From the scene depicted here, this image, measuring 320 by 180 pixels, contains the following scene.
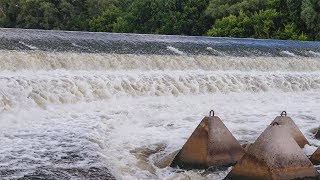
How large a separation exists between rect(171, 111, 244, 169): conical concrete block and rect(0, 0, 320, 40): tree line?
23176mm

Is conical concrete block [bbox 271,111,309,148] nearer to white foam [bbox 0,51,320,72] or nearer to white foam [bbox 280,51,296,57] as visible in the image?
white foam [bbox 0,51,320,72]

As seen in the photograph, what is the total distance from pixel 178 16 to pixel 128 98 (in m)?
24.0

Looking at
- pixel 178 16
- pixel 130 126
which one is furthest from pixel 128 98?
pixel 178 16

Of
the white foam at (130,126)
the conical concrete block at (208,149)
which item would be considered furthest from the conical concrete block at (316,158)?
the white foam at (130,126)

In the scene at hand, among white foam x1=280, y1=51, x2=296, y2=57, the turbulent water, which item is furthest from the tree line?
the turbulent water

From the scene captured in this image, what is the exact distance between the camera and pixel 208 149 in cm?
621

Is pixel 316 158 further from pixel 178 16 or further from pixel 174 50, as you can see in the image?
pixel 178 16

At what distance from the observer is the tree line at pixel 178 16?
29.8 metres

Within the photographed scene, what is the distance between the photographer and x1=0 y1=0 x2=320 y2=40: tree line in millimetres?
29844

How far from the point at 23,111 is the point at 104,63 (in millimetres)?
3775

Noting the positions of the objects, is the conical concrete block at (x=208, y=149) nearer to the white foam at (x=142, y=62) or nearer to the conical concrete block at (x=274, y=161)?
the conical concrete block at (x=274, y=161)

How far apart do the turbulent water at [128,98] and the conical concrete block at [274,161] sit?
0.49m

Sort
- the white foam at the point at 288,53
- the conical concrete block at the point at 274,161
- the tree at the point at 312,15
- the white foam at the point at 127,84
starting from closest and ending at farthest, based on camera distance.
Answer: the conical concrete block at the point at 274,161
the white foam at the point at 127,84
the white foam at the point at 288,53
the tree at the point at 312,15

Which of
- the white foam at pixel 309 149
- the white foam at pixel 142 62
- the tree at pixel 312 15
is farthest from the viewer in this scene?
the tree at pixel 312 15
